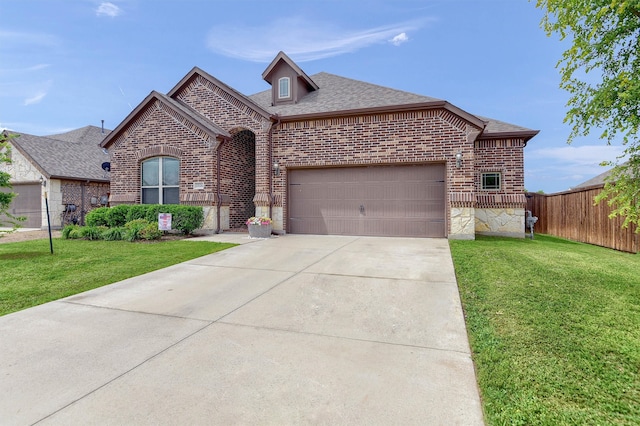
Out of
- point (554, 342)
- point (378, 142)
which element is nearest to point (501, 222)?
point (378, 142)

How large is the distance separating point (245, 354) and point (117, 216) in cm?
1094

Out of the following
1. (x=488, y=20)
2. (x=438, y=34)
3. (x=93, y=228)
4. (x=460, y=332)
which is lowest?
(x=460, y=332)

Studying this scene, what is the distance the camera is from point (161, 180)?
12.6 meters

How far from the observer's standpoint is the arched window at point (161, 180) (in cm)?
1243

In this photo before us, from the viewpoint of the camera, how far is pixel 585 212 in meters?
11.9

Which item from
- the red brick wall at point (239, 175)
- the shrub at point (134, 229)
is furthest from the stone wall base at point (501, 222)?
the shrub at point (134, 229)

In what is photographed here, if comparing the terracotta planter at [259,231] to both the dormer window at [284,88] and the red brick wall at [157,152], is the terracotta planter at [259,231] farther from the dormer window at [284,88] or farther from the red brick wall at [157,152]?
the dormer window at [284,88]

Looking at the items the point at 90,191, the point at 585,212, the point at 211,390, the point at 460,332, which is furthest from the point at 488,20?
the point at 90,191

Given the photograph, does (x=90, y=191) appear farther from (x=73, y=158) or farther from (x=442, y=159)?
(x=442, y=159)

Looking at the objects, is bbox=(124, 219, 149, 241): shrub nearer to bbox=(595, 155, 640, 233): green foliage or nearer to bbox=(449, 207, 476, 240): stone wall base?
bbox=(449, 207, 476, 240): stone wall base

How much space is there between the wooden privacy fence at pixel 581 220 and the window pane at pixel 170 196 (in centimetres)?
1536

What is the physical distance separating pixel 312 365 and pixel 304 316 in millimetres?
1192

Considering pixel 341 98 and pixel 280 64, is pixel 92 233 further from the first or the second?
pixel 341 98

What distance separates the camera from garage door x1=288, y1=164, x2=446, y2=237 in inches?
424
